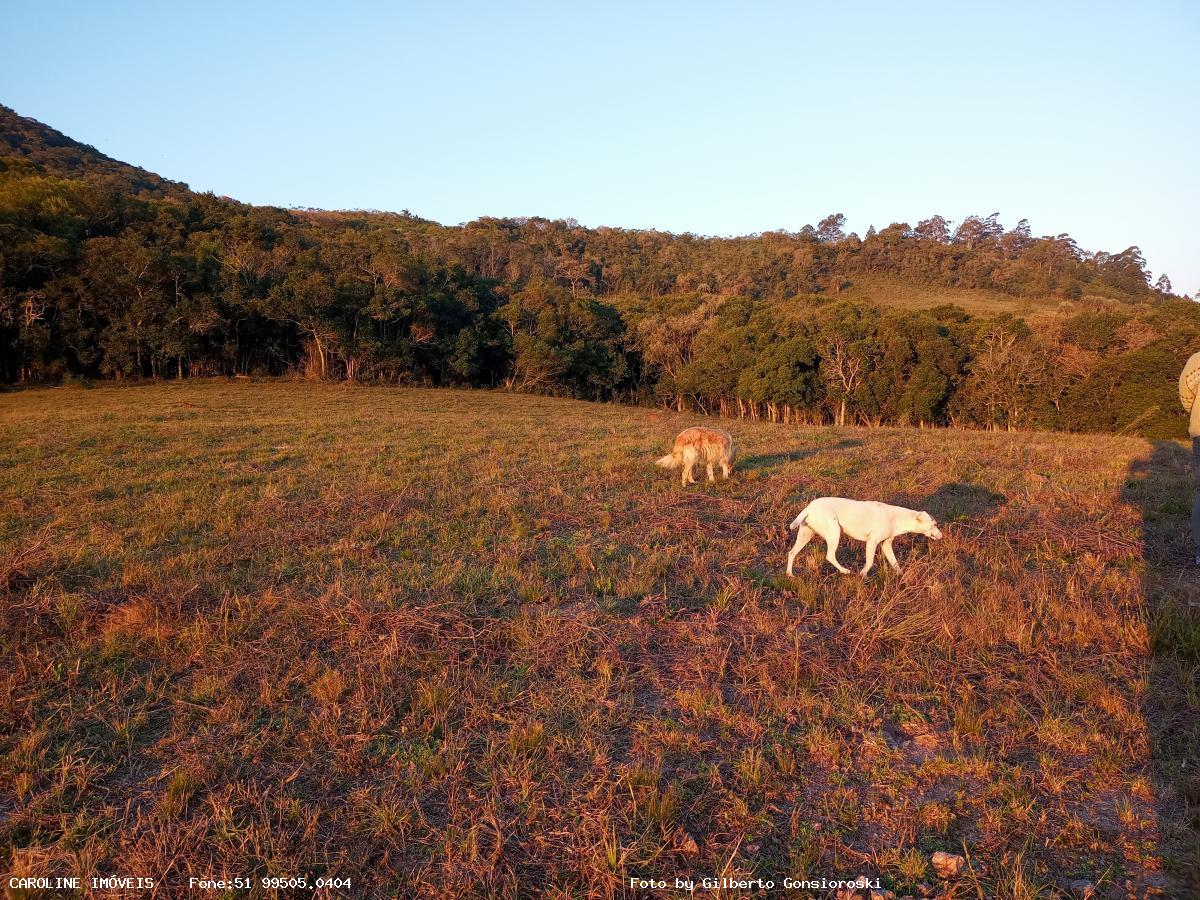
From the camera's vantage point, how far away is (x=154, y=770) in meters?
3.71

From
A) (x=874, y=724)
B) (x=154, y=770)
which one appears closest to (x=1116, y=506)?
(x=874, y=724)

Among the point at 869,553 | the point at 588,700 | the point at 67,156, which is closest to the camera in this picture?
the point at 588,700

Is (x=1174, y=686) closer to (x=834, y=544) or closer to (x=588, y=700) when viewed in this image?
(x=834, y=544)

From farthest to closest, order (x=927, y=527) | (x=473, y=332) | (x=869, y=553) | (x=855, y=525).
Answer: (x=473, y=332), (x=927, y=527), (x=855, y=525), (x=869, y=553)

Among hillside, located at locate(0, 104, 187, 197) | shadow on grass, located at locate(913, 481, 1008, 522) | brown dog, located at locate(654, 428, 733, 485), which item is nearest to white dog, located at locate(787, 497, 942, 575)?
shadow on grass, located at locate(913, 481, 1008, 522)

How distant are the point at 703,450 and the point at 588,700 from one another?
873cm

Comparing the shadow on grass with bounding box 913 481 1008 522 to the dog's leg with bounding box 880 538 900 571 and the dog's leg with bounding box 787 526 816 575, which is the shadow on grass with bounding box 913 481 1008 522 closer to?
the dog's leg with bounding box 880 538 900 571

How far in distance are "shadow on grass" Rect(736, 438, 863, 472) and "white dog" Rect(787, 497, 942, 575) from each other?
22.3 ft

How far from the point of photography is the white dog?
22.3 ft

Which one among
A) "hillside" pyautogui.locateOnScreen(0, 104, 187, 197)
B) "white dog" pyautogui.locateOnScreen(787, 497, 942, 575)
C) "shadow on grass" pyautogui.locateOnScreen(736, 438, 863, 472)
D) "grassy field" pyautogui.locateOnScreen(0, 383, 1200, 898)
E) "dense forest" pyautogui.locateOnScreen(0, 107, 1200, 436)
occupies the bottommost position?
"grassy field" pyautogui.locateOnScreen(0, 383, 1200, 898)

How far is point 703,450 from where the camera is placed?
41.6 ft

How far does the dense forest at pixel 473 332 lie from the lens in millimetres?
34656

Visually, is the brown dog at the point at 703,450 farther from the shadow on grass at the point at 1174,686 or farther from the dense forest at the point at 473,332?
the dense forest at the point at 473,332

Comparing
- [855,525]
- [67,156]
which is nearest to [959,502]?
[855,525]
